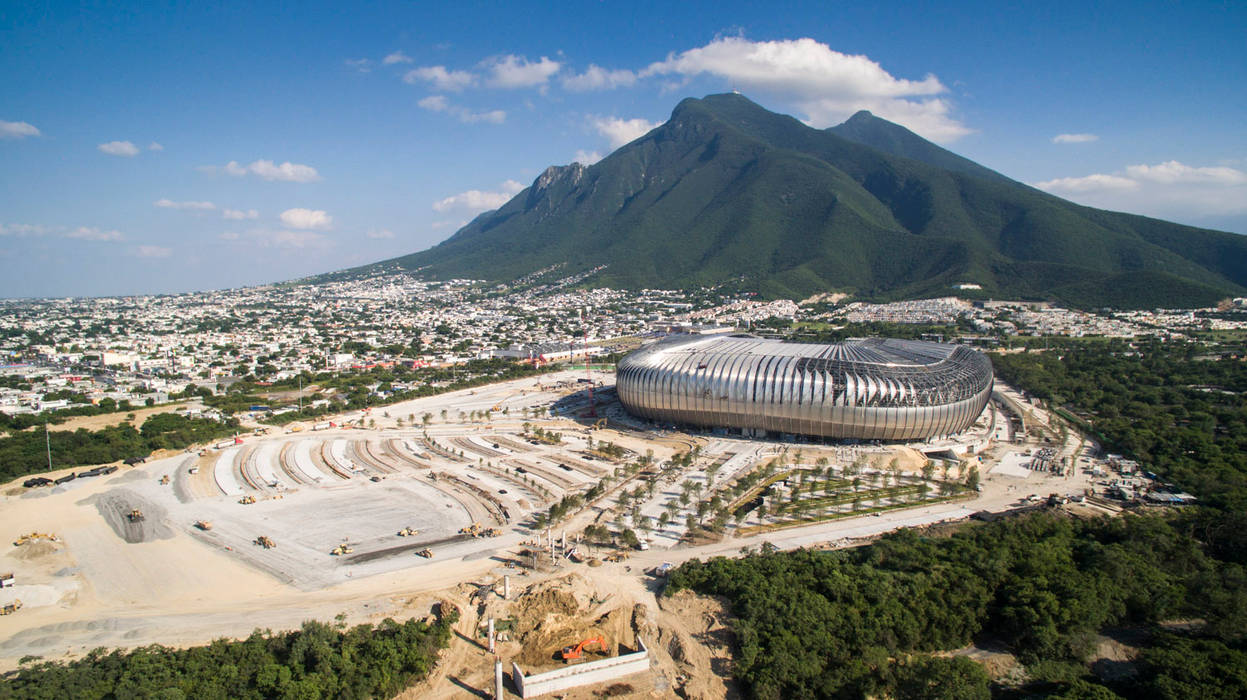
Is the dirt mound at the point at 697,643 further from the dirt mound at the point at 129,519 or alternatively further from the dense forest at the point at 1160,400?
the dense forest at the point at 1160,400

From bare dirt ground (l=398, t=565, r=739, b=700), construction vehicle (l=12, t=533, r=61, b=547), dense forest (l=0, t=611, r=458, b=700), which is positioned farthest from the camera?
construction vehicle (l=12, t=533, r=61, b=547)

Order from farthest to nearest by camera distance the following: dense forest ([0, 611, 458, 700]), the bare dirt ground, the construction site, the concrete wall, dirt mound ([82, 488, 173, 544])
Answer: dirt mound ([82, 488, 173, 544]) < the construction site < the bare dirt ground < the concrete wall < dense forest ([0, 611, 458, 700])

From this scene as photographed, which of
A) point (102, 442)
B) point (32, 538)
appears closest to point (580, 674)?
point (32, 538)

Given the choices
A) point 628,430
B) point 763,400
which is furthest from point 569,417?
point 763,400

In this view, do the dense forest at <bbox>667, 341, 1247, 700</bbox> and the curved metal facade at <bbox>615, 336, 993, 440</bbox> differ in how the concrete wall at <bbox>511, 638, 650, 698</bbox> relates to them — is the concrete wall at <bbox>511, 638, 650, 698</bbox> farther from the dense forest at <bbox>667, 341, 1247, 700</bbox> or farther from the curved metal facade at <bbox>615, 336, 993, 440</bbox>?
the curved metal facade at <bbox>615, 336, 993, 440</bbox>

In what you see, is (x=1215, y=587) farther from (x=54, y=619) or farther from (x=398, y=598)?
(x=54, y=619)

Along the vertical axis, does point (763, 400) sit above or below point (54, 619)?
above

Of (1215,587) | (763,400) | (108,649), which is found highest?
(763,400)

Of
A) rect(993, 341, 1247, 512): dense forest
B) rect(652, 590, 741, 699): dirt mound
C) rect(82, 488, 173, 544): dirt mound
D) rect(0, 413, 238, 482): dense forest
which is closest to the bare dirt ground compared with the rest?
rect(652, 590, 741, 699): dirt mound
